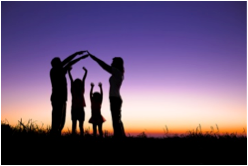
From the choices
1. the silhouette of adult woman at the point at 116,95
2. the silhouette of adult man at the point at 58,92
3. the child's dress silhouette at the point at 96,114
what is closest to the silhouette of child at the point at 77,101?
the child's dress silhouette at the point at 96,114

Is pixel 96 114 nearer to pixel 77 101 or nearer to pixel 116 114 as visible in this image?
pixel 77 101

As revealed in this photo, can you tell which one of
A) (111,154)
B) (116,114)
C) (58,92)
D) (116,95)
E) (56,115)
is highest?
(58,92)

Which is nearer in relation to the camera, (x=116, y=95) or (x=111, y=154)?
(x=111, y=154)

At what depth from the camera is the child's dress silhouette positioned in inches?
392

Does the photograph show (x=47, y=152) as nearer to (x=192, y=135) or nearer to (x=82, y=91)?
(x=82, y=91)

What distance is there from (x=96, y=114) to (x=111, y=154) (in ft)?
16.1

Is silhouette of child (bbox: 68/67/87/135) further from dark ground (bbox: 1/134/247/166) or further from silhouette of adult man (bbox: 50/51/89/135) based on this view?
dark ground (bbox: 1/134/247/166)

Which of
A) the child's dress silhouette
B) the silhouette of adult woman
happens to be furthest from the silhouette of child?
the silhouette of adult woman

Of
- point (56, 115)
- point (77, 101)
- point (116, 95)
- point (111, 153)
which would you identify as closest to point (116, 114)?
point (116, 95)

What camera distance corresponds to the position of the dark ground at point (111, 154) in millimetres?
4668

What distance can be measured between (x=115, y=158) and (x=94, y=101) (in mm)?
5189

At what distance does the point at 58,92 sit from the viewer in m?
7.48

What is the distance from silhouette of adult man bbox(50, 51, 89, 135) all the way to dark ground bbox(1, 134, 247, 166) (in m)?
1.17

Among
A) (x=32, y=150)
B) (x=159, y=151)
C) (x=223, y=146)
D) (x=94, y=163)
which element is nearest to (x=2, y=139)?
(x=32, y=150)
